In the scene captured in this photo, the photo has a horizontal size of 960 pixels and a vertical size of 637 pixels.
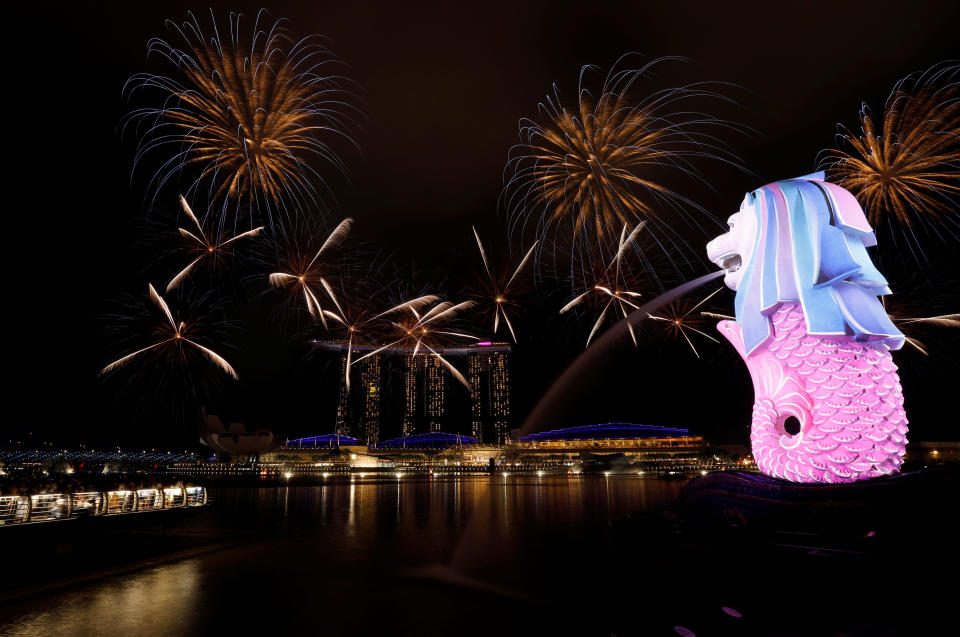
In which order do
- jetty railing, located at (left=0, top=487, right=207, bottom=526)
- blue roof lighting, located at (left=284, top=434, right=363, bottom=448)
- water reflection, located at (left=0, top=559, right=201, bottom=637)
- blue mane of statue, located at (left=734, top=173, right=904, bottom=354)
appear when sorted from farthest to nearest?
1. blue roof lighting, located at (left=284, top=434, right=363, bottom=448)
2. jetty railing, located at (left=0, top=487, right=207, bottom=526)
3. blue mane of statue, located at (left=734, top=173, right=904, bottom=354)
4. water reflection, located at (left=0, top=559, right=201, bottom=637)

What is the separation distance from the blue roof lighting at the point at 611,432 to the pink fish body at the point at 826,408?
4396 inches

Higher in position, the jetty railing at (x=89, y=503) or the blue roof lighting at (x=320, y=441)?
the blue roof lighting at (x=320, y=441)

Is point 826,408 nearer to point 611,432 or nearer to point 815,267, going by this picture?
point 815,267

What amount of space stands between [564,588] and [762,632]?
11.2ft

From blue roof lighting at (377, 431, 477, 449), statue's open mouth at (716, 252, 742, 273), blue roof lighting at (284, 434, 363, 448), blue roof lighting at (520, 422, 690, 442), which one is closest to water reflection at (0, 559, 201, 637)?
statue's open mouth at (716, 252, 742, 273)

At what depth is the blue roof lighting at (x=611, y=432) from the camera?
11944 centimetres

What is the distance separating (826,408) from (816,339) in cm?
145

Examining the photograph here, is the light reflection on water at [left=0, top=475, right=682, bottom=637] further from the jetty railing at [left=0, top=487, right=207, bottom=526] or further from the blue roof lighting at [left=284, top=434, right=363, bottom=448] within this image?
the blue roof lighting at [left=284, top=434, right=363, bottom=448]

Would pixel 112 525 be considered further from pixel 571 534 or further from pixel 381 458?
pixel 381 458

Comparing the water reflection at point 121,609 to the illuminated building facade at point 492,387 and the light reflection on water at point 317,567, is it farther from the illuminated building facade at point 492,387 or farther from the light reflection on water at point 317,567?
the illuminated building facade at point 492,387

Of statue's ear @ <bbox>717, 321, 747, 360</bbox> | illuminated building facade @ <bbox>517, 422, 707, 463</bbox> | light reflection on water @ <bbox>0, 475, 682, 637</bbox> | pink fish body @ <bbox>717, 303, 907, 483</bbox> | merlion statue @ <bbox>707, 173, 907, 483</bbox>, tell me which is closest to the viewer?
light reflection on water @ <bbox>0, 475, 682, 637</bbox>

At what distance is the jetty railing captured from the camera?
12.7 metres

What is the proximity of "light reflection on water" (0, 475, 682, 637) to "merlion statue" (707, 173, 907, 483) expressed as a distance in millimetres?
5272

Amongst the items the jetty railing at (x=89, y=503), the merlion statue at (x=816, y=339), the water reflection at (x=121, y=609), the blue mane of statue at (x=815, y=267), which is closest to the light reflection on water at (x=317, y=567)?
the water reflection at (x=121, y=609)
